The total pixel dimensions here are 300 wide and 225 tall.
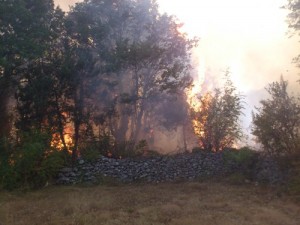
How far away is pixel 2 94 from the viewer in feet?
95.7

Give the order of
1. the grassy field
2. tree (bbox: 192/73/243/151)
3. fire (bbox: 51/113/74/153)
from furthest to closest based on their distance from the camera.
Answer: tree (bbox: 192/73/243/151), fire (bbox: 51/113/74/153), the grassy field

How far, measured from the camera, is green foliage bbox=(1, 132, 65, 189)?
21.2 m

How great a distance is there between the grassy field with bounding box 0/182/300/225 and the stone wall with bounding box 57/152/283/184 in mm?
1807

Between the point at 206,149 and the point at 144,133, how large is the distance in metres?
10.1

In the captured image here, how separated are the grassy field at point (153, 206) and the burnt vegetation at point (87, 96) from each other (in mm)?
3824

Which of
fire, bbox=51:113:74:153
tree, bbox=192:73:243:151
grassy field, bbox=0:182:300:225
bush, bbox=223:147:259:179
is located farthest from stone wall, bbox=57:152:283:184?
tree, bbox=192:73:243:151

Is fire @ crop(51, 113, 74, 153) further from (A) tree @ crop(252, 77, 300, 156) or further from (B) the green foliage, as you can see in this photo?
(A) tree @ crop(252, 77, 300, 156)

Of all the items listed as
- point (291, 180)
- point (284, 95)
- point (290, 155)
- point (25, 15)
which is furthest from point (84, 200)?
point (25, 15)

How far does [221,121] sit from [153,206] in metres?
13.7

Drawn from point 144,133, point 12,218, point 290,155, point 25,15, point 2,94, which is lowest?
point 12,218

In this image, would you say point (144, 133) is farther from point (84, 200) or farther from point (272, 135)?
point (84, 200)

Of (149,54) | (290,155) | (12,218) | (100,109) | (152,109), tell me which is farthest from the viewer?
(152,109)

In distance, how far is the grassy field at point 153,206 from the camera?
13.6 metres

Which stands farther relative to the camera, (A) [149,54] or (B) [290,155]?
(A) [149,54]
